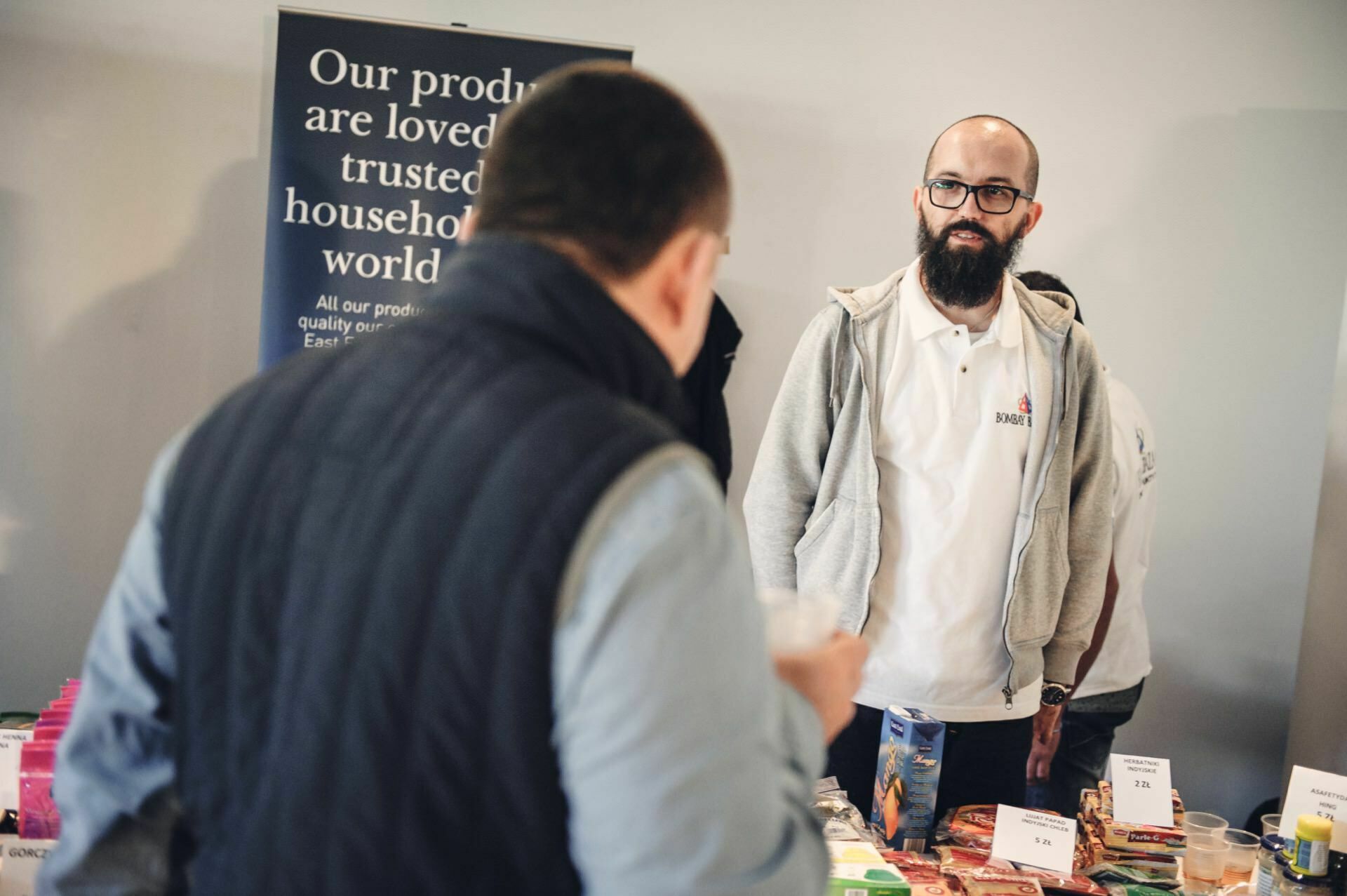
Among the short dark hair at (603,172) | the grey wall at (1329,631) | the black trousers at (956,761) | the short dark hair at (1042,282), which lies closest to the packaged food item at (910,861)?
the black trousers at (956,761)

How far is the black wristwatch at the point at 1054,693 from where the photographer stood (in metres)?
2.28

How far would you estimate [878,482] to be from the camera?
2215 mm

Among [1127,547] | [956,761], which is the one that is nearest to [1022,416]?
[956,761]

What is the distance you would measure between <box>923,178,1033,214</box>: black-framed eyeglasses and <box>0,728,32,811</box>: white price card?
2.01 metres

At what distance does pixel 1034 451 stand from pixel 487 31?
2039 mm

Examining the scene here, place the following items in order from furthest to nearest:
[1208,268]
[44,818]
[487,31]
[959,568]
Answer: [1208,268] → [487,31] → [959,568] → [44,818]

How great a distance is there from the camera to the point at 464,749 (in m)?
0.68

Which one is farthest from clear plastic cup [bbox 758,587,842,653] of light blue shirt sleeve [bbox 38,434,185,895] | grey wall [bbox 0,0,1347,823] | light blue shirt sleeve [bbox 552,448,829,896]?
grey wall [bbox 0,0,1347,823]

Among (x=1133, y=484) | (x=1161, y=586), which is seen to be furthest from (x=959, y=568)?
(x=1161, y=586)

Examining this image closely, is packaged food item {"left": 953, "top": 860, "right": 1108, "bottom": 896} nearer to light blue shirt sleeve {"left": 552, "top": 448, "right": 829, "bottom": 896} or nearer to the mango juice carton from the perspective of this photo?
the mango juice carton

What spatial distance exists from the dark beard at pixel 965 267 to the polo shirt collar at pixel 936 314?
3cm

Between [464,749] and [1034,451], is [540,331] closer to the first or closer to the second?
[464,749]

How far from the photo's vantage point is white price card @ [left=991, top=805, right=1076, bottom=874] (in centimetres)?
183

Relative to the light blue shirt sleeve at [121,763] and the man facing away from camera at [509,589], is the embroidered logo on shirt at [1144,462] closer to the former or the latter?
the man facing away from camera at [509,589]
